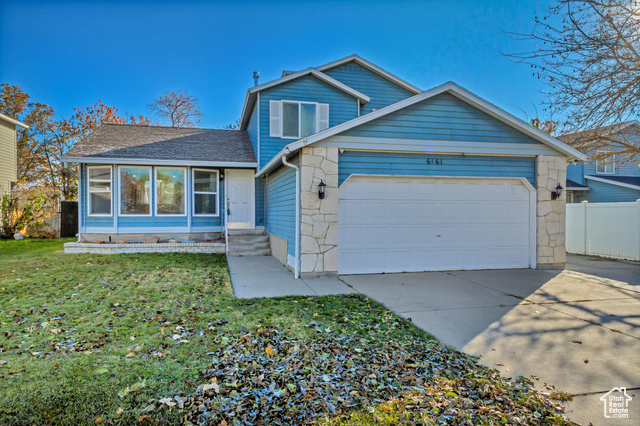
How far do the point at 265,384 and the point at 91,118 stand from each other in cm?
2333

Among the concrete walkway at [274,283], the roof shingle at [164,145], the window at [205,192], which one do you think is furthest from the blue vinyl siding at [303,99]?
the concrete walkway at [274,283]

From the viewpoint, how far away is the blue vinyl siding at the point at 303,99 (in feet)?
36.2

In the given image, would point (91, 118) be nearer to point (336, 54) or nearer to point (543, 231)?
point (336, 54)

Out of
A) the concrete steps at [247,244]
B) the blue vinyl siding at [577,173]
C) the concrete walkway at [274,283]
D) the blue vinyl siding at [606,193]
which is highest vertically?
the blue vinyl siding at [577,173]

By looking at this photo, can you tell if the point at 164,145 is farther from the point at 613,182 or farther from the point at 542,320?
the point at 613,182

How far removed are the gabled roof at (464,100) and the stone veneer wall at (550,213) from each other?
1.21 feet

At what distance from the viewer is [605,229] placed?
995cm

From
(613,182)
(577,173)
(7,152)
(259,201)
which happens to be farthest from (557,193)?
(7,152)

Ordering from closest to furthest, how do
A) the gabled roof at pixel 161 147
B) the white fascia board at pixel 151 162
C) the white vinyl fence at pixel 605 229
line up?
the white vinyl fence at pixel 605 229 < the white fascia board at pixel 151 162 < the gabled roof at pixel 161 147

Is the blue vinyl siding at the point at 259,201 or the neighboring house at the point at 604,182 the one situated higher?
the neighboring house at the point at 604,182

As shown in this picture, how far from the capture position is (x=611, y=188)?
1545 centimetres

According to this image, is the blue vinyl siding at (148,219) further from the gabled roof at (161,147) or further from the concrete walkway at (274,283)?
→ the concrete walkway at (274,283)

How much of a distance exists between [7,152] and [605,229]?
2371cm

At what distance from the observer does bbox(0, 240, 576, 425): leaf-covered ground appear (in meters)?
2.38
